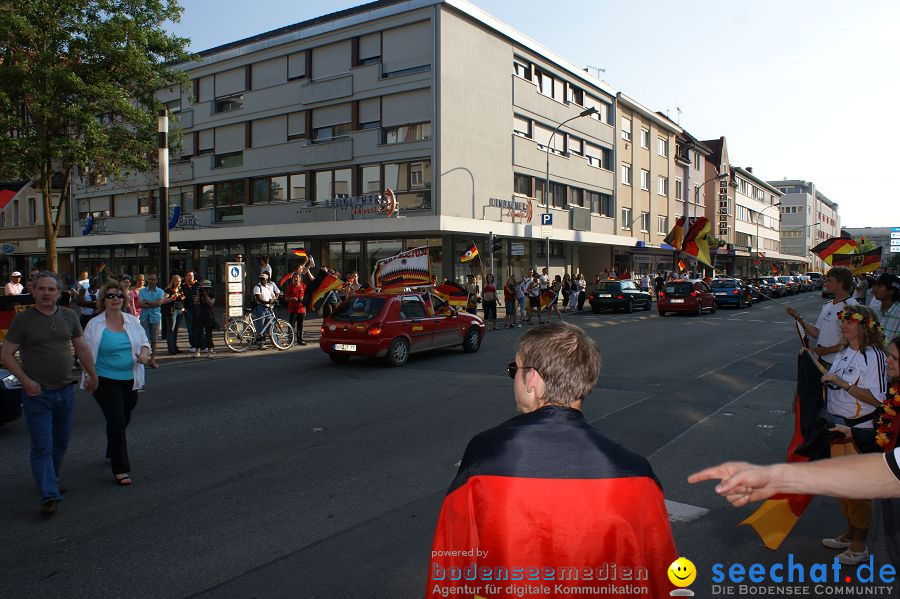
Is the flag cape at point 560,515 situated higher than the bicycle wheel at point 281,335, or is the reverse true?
the flag cape at point 560,515

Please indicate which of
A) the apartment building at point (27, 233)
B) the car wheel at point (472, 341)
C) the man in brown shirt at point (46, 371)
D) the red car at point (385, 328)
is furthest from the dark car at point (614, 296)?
the apartment building at point (27, 233)

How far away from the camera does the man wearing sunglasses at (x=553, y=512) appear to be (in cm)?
195

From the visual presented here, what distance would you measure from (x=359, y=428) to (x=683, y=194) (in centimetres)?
5303

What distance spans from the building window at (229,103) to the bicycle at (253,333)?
20.1m

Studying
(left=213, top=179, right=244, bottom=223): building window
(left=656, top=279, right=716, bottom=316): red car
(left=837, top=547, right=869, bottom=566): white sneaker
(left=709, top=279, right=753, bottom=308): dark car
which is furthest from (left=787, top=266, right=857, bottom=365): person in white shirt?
(left=213, top=179, right=244, bottom=223): building window

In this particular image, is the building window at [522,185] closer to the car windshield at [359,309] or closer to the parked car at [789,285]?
the car windshield at [359,309]

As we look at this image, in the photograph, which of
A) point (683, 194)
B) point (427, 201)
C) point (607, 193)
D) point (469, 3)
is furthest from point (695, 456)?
point (683, 194)

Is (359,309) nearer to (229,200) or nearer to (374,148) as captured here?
(374,148)

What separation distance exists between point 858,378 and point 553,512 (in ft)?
11.1

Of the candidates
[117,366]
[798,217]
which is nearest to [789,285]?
[117,366]

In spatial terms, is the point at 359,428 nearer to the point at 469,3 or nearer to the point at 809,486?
the point at 809,486

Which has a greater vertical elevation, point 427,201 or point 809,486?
point 427,201

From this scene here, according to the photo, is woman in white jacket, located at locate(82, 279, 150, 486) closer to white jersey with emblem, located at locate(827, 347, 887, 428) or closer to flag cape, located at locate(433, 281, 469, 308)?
white jersey with emblem, located at locate(827, 347, 887, 428)

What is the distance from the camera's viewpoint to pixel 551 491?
6.40ft
